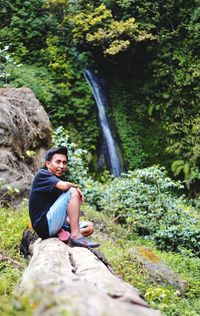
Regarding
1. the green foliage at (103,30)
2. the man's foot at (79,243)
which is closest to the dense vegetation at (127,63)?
the green foliage at (103,30)

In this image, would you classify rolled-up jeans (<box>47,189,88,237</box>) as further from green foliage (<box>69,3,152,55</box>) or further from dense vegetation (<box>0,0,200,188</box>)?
green foliage (<box>69,3,152,55</box>)

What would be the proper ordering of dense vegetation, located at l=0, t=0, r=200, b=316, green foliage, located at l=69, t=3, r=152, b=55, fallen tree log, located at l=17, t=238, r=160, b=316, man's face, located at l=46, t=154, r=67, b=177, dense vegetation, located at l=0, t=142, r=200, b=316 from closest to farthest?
fallen tree log, located at l=17, t=238, r=160, b=316
man's face, located at l=46, t=154, r=67, b=177
dense vegetation, located at l=0, t=142, r=200, b=316
dense vegetation, located at l=0, t=0, r=200, b=316
green foliage, located at l=69, t=3, r=152, b=55

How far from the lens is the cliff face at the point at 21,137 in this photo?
809 centimetres

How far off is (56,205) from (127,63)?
38.4ft

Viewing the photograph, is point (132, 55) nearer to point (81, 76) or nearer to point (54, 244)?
point (81, 76)

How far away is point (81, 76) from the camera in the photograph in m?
14.7

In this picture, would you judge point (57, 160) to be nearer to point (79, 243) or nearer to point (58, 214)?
point (58, 214)

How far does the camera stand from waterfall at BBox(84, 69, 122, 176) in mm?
14211

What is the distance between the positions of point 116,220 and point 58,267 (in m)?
6.37

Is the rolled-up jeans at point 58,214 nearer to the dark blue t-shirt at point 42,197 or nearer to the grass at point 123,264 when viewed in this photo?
the dark blue t-shirt at point 42,197

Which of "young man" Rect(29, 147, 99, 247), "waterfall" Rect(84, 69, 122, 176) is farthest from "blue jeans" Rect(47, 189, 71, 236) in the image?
"waterfall" Rect(84, 69, 122, 176)

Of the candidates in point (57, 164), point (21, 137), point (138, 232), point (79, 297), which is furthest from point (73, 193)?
point (138, 232)

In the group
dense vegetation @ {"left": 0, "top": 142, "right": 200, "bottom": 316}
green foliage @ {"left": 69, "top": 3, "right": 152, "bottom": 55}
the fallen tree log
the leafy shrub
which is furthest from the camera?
green foliage @ {"left": 69, "top": 3, "right": 152, "bottom": 55}

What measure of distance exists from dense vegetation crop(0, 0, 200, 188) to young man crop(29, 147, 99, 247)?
344 inches
